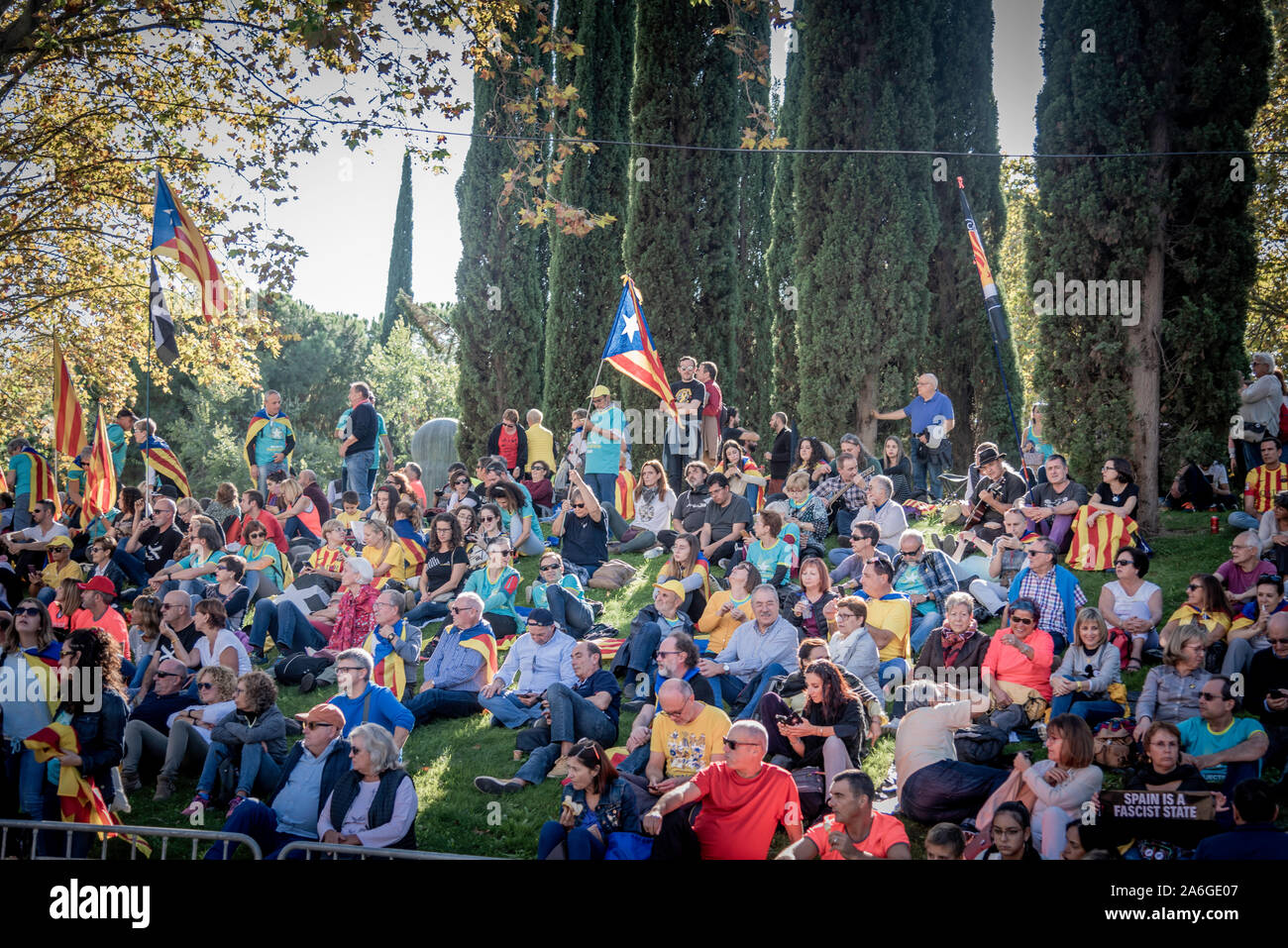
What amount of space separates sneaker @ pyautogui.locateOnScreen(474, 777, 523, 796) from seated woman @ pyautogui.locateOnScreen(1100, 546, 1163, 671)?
491 centimetres

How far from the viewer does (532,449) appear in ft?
53.0

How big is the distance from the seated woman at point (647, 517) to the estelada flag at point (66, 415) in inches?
271

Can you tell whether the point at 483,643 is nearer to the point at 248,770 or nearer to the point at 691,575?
the point at 691,575

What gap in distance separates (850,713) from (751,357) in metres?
17.0

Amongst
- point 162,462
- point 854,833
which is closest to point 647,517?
point 162,462

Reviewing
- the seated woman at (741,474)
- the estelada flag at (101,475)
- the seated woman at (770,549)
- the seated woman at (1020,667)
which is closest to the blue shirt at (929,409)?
the seated woman at (741,474)

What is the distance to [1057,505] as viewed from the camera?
1155 centimetres

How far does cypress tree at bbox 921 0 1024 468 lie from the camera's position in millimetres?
21188

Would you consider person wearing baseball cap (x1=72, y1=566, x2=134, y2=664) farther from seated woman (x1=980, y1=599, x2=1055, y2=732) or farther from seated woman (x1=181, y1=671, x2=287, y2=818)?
seated woman (x1=980, y1=599, x2=1055, y2=732)

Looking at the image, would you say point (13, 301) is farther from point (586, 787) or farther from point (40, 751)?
point (586, 787)

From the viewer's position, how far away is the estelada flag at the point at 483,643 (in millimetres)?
9812

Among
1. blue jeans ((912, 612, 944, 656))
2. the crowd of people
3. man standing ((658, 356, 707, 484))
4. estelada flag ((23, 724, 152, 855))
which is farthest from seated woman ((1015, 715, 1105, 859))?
man standing ((658, 356, 707, 484))

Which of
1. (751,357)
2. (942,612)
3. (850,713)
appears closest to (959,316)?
(751,357)
